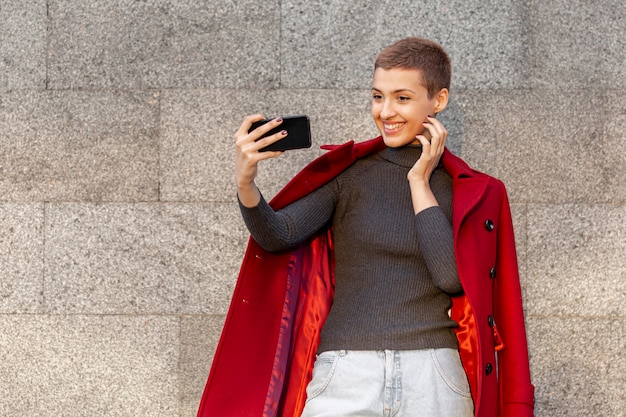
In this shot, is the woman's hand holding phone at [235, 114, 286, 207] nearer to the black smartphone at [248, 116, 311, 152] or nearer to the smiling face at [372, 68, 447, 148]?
the black smartphone at [248, 116, 311, 152]

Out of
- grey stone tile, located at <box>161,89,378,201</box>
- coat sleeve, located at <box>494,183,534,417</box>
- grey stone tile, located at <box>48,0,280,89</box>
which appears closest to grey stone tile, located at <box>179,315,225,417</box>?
grey stone tile, located at <box>161,89,378,201</box>

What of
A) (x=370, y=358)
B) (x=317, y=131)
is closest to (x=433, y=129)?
(x=370, y=358)

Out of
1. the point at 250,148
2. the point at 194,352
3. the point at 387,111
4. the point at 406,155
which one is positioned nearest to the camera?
the point at 250,148

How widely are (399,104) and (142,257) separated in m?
1.84

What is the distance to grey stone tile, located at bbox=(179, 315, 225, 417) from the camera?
13.7 feet

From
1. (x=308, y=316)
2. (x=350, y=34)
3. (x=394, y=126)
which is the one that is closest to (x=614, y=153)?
(x=350, y=34)

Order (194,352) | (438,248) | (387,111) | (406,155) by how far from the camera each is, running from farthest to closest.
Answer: (194,352), (406,155), (387,111), (438,248)

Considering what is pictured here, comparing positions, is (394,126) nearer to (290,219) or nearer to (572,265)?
(290,219)

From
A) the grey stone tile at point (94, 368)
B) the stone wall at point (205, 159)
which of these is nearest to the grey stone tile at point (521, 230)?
the stone wall at point (205, 159)

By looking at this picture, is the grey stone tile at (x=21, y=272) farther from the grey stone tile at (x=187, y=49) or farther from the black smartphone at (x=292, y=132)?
the black smartphone at (x=292, y=132)

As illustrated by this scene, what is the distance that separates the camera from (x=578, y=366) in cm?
420

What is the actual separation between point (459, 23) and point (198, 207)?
63.3 inches

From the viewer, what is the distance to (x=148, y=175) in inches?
167

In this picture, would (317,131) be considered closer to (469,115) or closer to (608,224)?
(469,115)
